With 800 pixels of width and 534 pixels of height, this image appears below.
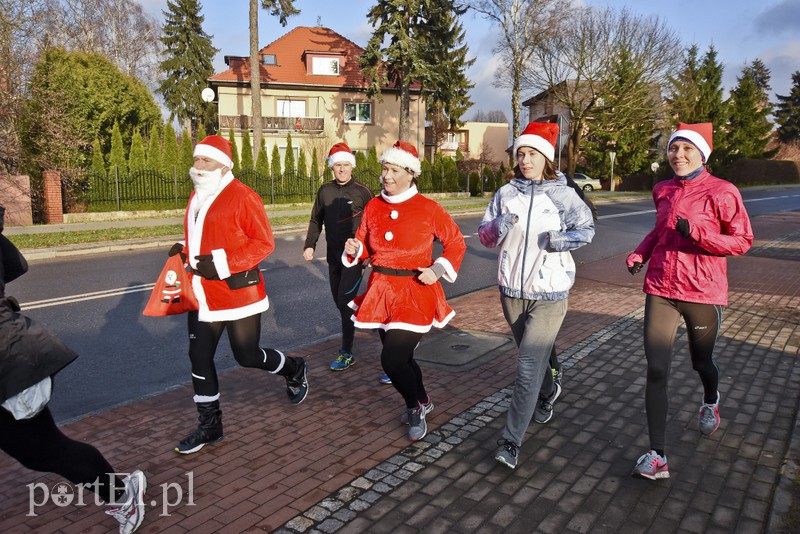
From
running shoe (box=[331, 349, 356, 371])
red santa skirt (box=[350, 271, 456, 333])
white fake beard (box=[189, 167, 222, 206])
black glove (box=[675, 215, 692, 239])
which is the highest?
white fake beard (box=[189, 167, 222, 206])

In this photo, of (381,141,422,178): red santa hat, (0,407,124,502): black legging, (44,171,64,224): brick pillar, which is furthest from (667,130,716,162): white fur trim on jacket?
(44,171,64,224): brick pillar

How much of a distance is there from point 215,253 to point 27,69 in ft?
57.4

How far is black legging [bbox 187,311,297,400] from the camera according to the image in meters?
3.99

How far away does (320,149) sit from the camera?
114 ft

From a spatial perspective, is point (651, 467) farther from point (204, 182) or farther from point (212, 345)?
point (204, 182)

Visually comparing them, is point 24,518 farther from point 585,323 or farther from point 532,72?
point 532,72

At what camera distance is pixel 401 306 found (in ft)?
13.1

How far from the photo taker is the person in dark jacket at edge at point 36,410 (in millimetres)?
2553

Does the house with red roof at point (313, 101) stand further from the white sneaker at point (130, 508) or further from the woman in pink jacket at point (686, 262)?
the white sneaker at point (130, 508)

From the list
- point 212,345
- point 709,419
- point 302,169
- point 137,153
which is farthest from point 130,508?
point 302,169

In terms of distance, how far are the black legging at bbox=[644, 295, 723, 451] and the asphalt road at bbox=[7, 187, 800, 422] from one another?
332 cm

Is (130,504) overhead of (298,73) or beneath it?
beneath

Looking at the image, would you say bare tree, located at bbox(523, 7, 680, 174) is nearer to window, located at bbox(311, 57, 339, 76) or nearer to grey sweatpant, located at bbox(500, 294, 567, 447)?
window, located at bbox(311, 57, 339, 76)

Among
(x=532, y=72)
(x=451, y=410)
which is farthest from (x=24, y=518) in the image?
(x=532, y=72)
